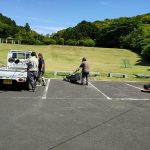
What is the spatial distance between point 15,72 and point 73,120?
6773 millimetres

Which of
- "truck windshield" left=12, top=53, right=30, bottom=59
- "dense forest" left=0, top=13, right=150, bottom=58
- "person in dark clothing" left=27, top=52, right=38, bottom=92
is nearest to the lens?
"person in dark clothing" left=27, top=52, right=38, bottom=92

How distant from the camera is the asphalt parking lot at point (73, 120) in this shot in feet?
24.7

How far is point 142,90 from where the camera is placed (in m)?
17.4

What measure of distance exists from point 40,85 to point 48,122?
8.74 metres

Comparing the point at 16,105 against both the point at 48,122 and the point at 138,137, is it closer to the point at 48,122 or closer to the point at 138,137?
the point at 48,122

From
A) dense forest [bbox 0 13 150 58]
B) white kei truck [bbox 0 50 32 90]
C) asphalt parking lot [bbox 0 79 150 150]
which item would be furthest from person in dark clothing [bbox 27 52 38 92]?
dense forest [bbox 0 13 150 58]

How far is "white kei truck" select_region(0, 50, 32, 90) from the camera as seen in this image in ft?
50.7

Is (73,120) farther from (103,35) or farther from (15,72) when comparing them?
(103,35)

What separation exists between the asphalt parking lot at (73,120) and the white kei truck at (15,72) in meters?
0.50

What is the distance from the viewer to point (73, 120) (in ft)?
32.2

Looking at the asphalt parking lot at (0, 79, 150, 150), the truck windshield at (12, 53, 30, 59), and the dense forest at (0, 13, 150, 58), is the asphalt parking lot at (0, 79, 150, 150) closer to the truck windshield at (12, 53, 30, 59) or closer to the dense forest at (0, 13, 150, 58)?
the truck windshield at (12, 53, 30, 59)

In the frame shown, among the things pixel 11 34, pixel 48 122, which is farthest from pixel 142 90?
pixel 11 34

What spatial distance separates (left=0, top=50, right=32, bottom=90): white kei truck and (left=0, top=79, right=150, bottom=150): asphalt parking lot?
1.64ft

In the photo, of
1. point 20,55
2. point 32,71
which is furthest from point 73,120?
point 20,55
